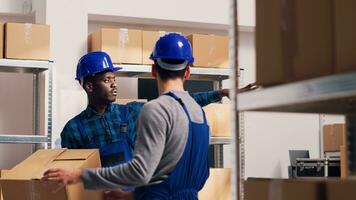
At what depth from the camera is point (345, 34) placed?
3.90ft

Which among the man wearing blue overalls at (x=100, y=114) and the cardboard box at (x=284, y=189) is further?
the man wearing blue overalls at (x=100, y=114)

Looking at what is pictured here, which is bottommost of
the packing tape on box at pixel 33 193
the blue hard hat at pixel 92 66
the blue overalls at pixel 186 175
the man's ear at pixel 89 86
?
the packing tape on box at pixel 33 193

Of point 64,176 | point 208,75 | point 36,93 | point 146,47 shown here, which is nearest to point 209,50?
point 208,75

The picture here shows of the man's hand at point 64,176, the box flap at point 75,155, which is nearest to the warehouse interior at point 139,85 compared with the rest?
the box flap at point 75,155

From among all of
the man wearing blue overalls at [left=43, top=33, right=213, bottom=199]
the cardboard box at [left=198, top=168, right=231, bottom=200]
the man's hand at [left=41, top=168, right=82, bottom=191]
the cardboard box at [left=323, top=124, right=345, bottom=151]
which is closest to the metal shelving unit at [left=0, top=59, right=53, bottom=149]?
the cardboard box at [left=198, top=168, right=231, bottom=200]

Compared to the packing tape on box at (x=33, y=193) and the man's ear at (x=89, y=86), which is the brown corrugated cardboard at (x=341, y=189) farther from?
the man's ear at (x=89, y=86)

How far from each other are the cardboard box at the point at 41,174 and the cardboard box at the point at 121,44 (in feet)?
6.58

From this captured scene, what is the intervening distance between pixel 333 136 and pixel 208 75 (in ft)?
5.37

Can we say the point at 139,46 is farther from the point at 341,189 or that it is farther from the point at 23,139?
the point at 341,189

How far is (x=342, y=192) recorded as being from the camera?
1.21 meters

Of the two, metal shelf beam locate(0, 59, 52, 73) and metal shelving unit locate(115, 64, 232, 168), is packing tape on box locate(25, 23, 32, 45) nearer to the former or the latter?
metal shelf beam locate(0, 59, 52, 73)

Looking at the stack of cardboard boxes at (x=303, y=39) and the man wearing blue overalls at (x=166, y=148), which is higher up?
the stack of cardboard boxes at (x=303, y=39)

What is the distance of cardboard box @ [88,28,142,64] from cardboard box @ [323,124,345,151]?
7.02 ft

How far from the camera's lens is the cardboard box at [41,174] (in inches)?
106
